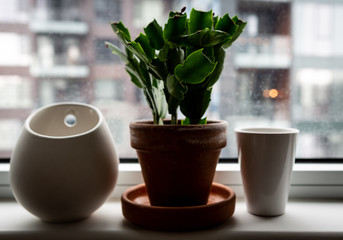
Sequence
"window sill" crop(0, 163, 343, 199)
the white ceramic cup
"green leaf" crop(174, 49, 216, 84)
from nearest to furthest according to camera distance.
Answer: "green leaf" crop(174, 49, 216, 84), the white ceramic cup, "window sill" crop(0, 163, 343, 199)

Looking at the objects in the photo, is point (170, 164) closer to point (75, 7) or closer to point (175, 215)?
point (175, 215)

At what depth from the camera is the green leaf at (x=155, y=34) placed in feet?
1.93

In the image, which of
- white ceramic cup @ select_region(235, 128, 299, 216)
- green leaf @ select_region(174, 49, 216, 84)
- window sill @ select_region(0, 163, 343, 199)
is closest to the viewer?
green leaf @ select_region(174, 49, 216, 84)

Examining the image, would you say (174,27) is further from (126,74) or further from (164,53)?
(126,74)

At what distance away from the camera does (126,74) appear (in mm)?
902

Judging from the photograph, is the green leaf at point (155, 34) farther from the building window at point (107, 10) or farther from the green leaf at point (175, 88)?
the building window at point (107, 10)

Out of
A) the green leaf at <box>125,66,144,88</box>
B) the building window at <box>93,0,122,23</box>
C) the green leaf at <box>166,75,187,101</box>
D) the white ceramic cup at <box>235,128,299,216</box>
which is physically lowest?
the white ceramic cup at <box>235,128,299,216</box>

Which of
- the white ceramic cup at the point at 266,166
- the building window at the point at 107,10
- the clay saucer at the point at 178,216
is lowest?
the clay saucer at the point at 178,216

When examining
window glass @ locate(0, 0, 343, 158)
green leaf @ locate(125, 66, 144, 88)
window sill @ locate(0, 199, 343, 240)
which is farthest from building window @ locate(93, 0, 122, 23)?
window sill @ locate(0, 199, 343, 240)

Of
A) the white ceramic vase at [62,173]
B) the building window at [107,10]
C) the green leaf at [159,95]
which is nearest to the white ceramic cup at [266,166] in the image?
the green leaf at [159,95]

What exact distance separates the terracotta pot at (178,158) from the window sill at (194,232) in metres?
0.07

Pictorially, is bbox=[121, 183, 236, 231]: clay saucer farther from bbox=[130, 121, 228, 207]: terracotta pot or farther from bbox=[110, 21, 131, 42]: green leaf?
bbox=[110, 21, 131, 42]: green leaf

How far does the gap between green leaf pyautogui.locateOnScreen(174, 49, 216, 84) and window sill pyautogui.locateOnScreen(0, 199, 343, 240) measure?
0.27 metres

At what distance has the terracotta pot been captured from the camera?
0.59 metres
